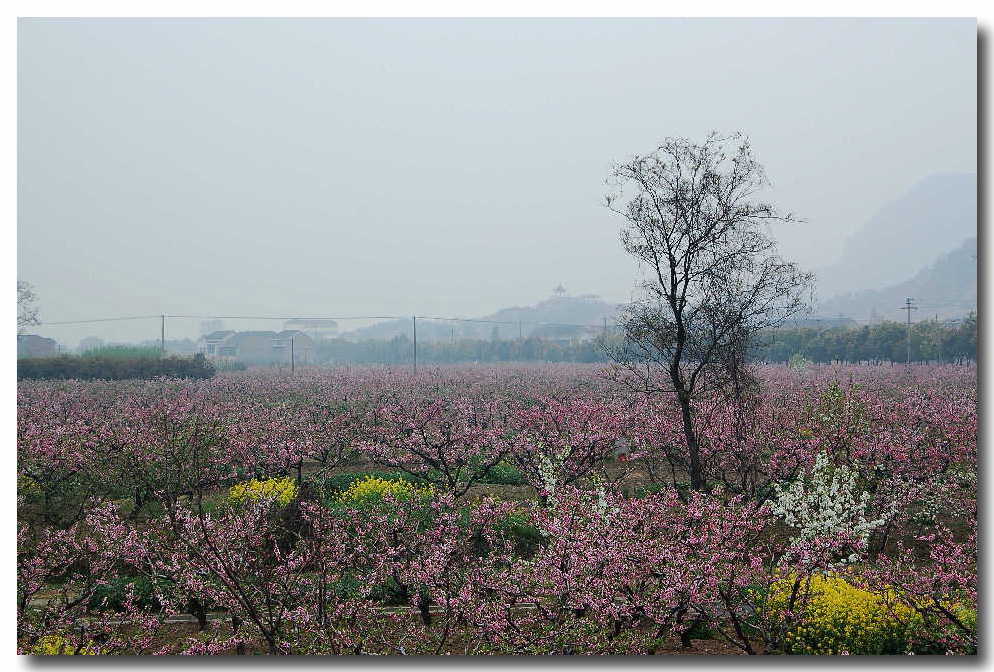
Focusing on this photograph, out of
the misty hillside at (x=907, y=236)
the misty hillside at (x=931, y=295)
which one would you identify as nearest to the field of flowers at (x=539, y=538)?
the misty hillside at (x=931, y=295)

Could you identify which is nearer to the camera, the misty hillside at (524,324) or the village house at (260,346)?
the misty hillside at (524,324)

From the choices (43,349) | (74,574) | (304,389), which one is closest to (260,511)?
(74,574)

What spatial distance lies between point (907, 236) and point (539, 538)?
5.36 meters

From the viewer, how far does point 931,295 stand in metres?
6.68

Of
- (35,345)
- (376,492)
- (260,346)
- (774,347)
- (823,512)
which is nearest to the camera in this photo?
(823,512)

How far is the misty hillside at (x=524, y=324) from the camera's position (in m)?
7.80

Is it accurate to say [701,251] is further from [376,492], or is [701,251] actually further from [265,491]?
[265,491]

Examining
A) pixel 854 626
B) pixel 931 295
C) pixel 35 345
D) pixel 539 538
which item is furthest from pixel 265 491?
pixel 931 295

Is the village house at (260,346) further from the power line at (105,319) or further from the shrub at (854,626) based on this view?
the shrub at (854,626)

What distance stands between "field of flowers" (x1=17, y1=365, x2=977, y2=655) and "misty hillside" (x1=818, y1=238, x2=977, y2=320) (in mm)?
A: 822

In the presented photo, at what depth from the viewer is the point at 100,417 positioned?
10.4 m

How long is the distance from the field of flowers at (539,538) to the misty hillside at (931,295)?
2.70ft

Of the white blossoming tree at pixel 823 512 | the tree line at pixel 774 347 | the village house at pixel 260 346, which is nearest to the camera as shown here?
the white blossoming tree at pixel 823 512

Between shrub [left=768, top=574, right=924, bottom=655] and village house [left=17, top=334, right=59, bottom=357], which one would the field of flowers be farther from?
village house [left=17, top=334, right=59, bottom=357]
